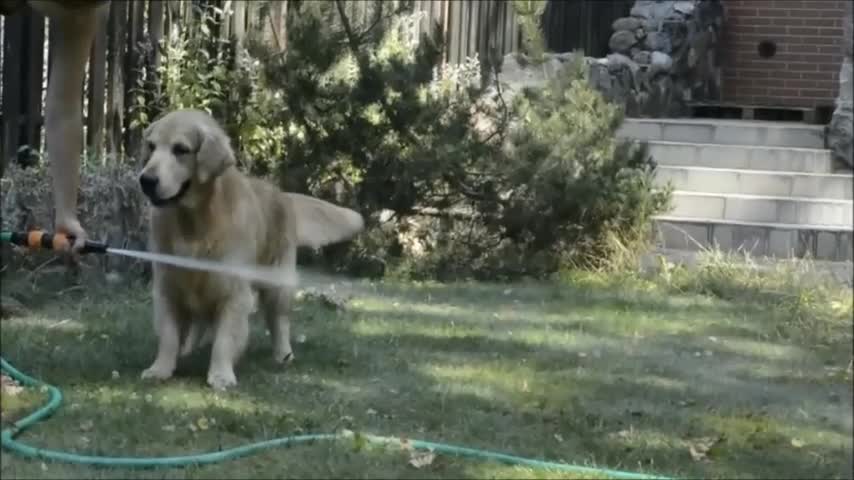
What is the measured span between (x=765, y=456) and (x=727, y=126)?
6.63 metres

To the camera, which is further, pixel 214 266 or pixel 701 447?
pixel 214 266

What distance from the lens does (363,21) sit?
8.15 meters

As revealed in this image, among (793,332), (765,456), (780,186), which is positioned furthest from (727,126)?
(765,456)

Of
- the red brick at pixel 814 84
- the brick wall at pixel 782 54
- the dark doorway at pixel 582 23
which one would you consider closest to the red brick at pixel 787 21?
the brick wall at pixel 782 54

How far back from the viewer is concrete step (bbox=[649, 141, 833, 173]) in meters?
9.52

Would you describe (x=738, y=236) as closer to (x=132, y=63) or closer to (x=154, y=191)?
(x=132, y=63)

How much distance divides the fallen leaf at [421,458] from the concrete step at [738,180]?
538 cm

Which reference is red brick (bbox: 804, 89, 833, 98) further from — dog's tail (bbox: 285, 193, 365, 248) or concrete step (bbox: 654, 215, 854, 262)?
dog's tail (bbox: 285, 193, 365, 248)

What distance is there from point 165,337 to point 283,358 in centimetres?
60

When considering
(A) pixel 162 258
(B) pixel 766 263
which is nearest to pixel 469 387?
(A) pixel 162 258

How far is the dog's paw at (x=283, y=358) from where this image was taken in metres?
5.47

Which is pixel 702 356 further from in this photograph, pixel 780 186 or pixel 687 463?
pixel 780 186

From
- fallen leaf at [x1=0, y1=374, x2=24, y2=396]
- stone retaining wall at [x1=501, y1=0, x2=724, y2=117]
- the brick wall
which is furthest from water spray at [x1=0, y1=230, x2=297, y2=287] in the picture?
the brick wall

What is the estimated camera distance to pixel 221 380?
4.93 metres
